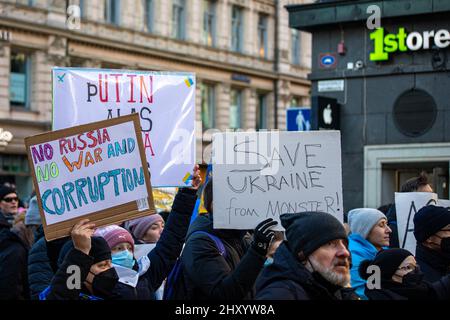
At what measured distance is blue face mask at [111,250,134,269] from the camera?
5.35 meters

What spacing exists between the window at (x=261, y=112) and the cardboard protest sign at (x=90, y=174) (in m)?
36.2

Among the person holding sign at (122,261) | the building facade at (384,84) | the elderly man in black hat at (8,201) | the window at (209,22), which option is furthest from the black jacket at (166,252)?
the window at (209,22)

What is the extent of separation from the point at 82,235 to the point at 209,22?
34.6 meters

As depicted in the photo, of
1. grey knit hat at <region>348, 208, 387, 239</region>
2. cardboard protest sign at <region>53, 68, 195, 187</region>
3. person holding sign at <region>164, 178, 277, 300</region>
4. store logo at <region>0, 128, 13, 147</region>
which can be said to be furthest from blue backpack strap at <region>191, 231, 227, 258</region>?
store logo at <region>0, 128, 13, 147</region>

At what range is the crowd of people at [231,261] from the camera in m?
3.92

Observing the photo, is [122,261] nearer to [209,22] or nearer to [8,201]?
[8,201]

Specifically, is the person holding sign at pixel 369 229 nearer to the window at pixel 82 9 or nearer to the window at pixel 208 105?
the window at pixel 82 9

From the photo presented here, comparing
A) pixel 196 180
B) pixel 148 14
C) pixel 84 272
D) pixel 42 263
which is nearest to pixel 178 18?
pixel 148 14

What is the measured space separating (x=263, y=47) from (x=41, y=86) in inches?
555

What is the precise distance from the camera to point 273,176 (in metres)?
5.54

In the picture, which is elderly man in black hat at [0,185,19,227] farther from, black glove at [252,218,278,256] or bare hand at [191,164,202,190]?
black glove at [252,218,278,256]

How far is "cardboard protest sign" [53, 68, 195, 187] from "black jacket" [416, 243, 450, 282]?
1.79m

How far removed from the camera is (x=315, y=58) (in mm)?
15703

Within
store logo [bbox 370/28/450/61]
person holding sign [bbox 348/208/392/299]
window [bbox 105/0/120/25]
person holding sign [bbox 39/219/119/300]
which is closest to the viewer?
person holding sign [bbox 39/219/119/300]
